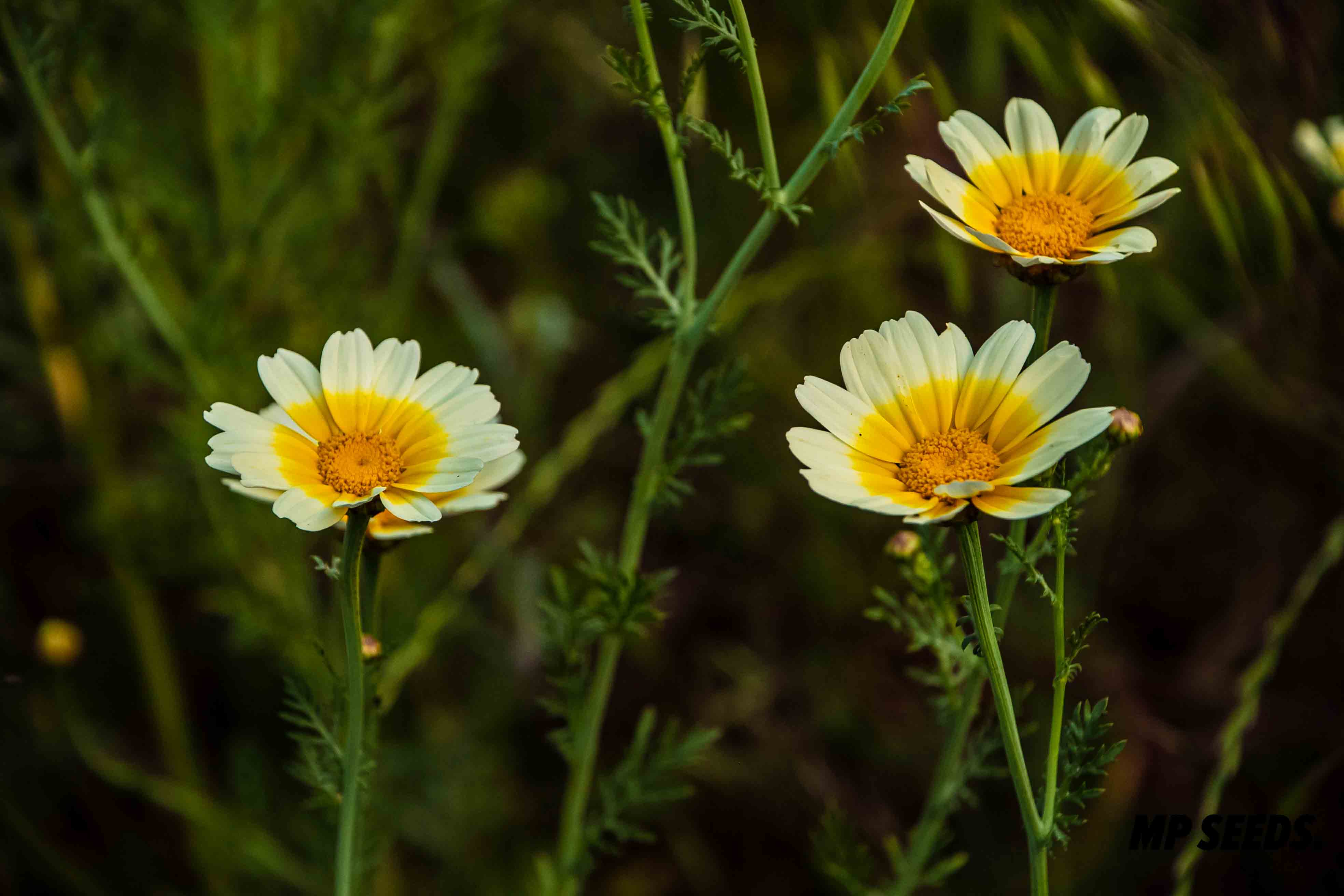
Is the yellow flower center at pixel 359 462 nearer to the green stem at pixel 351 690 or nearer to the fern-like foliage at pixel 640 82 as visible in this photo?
the green stem at pixel 351 690

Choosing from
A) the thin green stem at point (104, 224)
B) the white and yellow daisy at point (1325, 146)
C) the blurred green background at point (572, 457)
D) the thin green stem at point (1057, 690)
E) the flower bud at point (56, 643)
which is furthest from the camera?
the flower bud at point (56, 643)

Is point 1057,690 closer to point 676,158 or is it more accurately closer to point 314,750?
point 676,158

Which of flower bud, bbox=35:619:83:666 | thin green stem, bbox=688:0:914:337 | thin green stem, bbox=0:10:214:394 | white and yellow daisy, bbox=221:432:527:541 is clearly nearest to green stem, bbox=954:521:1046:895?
thin green stem, bbox=688:0:914:337

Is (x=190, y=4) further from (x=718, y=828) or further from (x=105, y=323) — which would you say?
(x=718, y=828)

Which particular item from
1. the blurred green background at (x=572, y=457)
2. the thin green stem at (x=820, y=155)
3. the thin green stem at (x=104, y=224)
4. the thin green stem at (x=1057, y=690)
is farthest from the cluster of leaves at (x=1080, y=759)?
the thin green stem at (x=104, y=224)

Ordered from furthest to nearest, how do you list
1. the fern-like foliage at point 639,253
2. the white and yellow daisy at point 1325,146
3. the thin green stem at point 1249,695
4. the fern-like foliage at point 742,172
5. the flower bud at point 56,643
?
the flower bud at point 56,643 < the white and yellow daisy at point 1325,146 < the thin green stem at point 1249,695 < the fern-like foliage at point 639,253 < the fern-like foliage at point 742,172

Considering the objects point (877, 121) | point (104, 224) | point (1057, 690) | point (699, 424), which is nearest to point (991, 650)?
point (1057, 690)

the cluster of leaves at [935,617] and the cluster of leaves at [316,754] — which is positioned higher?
the cluster of leaves at [935,617]
